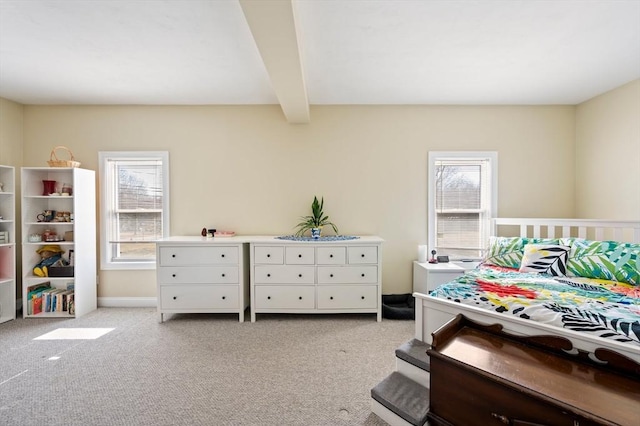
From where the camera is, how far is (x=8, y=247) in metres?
3.03

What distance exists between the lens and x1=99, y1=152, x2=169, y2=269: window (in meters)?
3.47

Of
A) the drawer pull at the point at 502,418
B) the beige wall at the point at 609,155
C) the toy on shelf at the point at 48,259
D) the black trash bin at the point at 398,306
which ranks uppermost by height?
the beige wall at the point at 609,155

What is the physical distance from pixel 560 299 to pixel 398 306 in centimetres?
187

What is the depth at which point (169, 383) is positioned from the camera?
1954mm

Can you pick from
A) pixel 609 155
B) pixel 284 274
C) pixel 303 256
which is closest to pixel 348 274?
pixel 303 256

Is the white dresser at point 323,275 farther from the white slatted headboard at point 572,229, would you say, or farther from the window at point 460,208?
the white slatted headboard at point 572,229

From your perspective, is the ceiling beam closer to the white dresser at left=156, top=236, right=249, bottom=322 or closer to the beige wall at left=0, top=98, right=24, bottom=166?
the white dresser at left=156, top=236, right=249, bottom=322

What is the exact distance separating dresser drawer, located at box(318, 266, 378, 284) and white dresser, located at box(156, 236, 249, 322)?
3.11 ft

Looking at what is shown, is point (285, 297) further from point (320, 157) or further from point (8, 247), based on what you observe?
point (8, 247)

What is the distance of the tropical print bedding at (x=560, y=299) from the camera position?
53.4 inches

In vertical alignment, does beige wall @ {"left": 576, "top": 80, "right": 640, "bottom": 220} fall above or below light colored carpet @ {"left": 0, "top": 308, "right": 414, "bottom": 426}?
above

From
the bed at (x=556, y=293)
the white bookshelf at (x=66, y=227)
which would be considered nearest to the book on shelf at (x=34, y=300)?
the white bookshelf at (x=66, y=227)

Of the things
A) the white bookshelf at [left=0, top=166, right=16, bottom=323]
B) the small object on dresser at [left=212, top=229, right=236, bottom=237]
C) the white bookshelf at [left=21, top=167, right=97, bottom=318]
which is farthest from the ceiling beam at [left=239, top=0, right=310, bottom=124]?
the white bookshelf at [left=0, top=166, right=16, bottom=323]

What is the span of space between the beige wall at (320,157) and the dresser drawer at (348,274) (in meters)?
0.61
